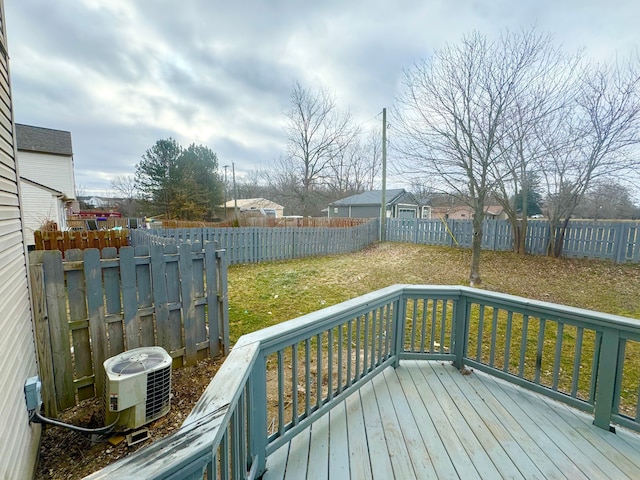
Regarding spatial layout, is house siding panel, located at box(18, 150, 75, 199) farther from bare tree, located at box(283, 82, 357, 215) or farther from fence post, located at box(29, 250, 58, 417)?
fence post, located at box(29, 250, 58, 417)

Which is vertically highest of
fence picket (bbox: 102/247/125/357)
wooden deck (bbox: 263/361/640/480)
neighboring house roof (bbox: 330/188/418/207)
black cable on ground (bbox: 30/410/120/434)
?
neighboring house roof (bbox: 330/188/418/207)

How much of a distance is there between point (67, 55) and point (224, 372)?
30.7 feet

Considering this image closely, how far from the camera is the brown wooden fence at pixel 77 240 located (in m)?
8.44

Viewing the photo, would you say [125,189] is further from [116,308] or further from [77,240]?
[116,308]

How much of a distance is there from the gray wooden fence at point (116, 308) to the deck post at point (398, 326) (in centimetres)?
197

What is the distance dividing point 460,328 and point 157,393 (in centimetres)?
279

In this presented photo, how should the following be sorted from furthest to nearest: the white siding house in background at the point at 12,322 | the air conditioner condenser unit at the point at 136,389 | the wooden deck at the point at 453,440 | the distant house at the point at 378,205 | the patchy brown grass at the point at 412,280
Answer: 1. the distant house at the point at 378,205
2. the patchy brown grass at the point at 412,280
3. the air conditioner condenser unit at the point at 136,389
4. the wooden deck at the point at 453,440
5. the white siding house in background at the point at 12,322

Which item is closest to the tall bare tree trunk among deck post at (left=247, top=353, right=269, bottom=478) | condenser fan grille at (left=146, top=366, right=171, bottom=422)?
deck post at (left=247, top=353, right=269, bottom=478)

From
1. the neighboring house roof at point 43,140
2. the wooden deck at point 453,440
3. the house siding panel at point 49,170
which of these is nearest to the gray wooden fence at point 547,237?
the wooden deck at point 453,440

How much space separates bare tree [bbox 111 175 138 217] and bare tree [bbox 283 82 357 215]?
22518mm

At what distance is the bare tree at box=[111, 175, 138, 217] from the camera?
32.9m

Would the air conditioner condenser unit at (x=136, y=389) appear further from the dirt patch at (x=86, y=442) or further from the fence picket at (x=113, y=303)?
the fence picket at (x=113, y=303)

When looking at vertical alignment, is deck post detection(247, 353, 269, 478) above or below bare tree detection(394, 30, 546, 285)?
below

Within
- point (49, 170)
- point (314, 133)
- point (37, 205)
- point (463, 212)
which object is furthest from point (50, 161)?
point (463, 212)
